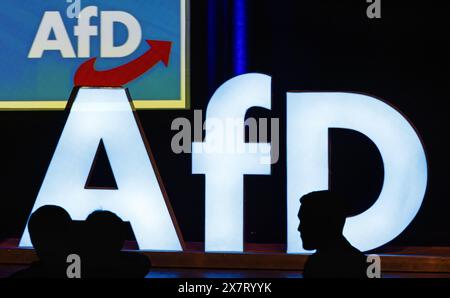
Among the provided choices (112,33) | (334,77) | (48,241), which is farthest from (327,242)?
(112,33)

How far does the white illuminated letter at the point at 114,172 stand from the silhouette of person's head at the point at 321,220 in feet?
5.28

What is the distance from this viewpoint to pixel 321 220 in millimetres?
2686

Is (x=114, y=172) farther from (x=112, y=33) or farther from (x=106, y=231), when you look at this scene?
(x=106, y=231)

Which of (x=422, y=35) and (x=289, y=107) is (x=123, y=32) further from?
(x=422, y=35)

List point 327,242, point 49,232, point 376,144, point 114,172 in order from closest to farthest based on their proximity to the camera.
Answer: point 327,242
point 49,232
point 376,144
point 114,172

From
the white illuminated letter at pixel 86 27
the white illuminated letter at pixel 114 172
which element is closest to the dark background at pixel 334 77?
the white illuminated letter at pixel 114 172

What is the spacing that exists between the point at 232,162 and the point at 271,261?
651mm

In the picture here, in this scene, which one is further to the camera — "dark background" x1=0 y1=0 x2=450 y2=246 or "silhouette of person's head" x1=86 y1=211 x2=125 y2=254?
"dark background" x1=0 y1=0 x2=450 y2=246

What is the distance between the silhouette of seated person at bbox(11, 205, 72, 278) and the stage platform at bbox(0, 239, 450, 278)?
1120 mm

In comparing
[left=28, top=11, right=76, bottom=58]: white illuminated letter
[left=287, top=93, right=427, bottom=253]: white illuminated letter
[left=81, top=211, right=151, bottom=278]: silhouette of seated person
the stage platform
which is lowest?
the stage platform

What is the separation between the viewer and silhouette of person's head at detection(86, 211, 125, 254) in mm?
2857

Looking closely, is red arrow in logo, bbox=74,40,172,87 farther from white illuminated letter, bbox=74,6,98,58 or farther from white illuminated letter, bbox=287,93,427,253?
white illuminated letter, bbox=287,93,427,253

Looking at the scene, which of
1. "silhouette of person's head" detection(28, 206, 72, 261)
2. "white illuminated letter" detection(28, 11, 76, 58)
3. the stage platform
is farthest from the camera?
"white illuminated letter" detection(28, 11, 76, 58)

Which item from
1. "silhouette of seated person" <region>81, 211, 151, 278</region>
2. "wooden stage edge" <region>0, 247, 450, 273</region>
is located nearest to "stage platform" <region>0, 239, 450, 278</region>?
"wooden stage edge" <region>0, 247, 450, 273</region>
